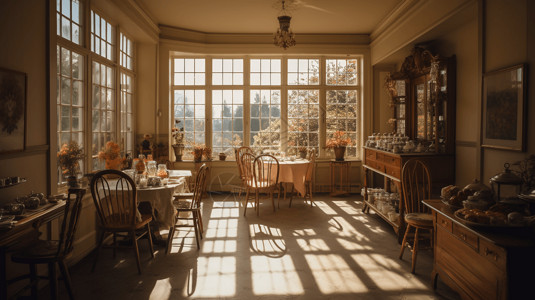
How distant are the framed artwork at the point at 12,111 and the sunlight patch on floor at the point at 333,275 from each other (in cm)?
288

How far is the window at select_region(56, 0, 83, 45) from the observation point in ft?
12.9

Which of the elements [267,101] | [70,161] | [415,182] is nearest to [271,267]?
[415,182]

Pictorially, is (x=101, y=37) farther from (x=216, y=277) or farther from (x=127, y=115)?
(x=216, y=277)

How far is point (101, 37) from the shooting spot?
498cm

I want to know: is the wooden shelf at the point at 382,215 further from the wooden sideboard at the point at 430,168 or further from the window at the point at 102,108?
the window at the point at 102,108

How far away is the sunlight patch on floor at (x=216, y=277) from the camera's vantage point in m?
3.03

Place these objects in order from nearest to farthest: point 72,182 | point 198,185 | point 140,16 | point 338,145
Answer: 1. point 72,182
2. point 198,185
3. point 140,16
4. point 338,145

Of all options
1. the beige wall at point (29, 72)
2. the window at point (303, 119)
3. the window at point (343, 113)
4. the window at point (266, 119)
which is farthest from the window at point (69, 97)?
the window at point (343, 113)

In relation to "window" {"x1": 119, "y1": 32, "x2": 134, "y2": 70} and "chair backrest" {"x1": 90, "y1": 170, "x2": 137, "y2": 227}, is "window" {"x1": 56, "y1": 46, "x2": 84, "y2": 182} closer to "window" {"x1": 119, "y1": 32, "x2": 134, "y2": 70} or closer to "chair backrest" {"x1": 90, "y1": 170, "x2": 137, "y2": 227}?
"chair backrest" {"x1": 90, "y1": 170, "x2": 137, "y2": 227}

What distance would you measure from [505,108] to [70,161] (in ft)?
14.6

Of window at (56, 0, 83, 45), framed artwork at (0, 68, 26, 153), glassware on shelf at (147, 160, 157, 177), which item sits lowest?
glassware on shelf at (147, 160, 157, 177)

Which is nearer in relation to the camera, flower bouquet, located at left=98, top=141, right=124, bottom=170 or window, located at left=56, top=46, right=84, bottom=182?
window, located at left=56, top=46, right=84, bottom=182

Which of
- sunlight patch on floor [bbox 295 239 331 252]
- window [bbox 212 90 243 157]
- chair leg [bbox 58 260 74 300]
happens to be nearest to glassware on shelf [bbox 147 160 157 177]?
chair leg [bbox 58 260 74 300]

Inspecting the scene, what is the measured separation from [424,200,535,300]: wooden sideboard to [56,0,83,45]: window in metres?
4.37
